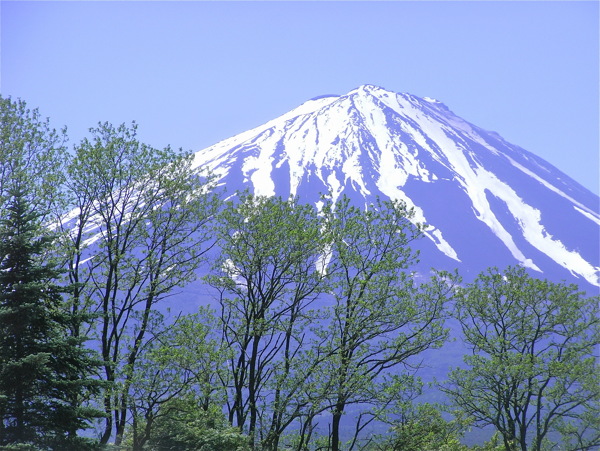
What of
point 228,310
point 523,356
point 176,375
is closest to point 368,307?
point 228,310

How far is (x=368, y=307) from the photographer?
2398 centimetres

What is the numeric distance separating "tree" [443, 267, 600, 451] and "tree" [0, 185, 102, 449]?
16.5 meters

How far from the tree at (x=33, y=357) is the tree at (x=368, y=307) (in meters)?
8.58

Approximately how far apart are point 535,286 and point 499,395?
5.35m

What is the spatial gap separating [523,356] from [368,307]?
772 cm

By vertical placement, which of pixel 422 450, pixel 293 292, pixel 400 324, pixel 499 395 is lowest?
pixel 422 450

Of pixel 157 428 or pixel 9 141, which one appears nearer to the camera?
pixel 157 428

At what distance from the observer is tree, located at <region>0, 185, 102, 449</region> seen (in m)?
17.4

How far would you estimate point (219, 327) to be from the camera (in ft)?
83.9

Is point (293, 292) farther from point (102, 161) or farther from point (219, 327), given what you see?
point (102, 161)

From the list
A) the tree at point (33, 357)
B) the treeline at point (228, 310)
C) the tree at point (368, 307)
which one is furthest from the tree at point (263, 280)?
the tree at point (33, 357)

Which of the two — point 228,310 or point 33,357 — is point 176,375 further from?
point 33,357

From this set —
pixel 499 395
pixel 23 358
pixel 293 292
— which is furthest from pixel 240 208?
pixel 499 395

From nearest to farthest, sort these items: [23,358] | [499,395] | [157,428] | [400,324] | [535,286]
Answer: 1. [23,358]
2. [157,428]
3. [400,324]
4. [499,395]
5. [535,286]
